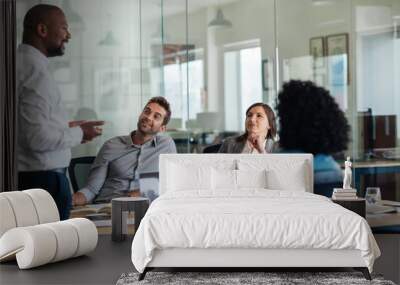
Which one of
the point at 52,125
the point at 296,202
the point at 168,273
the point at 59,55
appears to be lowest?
the point at 168,273

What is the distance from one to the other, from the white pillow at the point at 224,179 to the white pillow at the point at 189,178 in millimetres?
102

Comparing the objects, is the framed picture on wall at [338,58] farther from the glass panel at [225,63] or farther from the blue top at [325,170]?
the blue top at [325,170]

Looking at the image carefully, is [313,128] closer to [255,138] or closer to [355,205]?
[255,138]

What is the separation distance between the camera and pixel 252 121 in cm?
891

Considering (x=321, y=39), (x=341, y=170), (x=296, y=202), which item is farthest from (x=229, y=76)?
(x=296, y=202)

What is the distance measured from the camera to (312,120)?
888 centimetres

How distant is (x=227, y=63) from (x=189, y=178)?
5.10ft

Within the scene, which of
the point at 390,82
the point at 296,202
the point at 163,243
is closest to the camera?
the point at 163,243

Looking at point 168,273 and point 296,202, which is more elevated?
point 296,202

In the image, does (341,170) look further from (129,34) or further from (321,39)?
(129,34)

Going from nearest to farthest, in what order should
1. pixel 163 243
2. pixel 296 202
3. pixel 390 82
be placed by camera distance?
pixel 163 243 → pixel 296 202 → pixel 390 82

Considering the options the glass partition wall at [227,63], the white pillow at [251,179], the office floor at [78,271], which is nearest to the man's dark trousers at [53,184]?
the glass partition wall at [227,63]

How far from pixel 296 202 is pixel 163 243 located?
1305mm

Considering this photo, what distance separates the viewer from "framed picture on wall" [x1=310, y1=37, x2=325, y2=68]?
8.81 m
